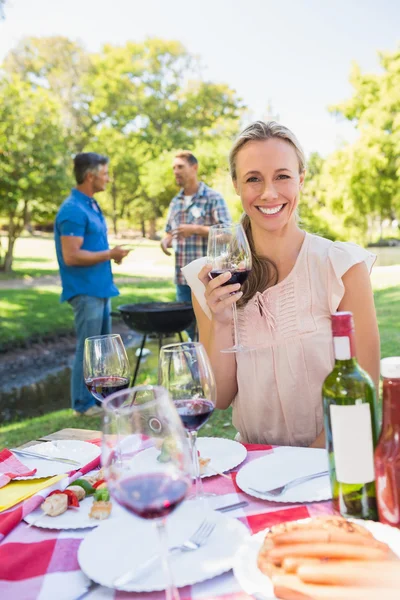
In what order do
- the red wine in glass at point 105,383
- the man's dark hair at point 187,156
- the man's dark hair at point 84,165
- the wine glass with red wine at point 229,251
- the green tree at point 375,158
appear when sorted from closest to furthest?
the red wine in glass at point 105,383 → the wine glass with red wine at point 229,251 → the man's dark hair at point 84,165 → the man's dark hair at point 187,156 → the green tree at point 375,158

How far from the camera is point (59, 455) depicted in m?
1.56

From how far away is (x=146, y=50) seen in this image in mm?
31438

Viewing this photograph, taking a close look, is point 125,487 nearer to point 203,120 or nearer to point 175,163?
point 175,163

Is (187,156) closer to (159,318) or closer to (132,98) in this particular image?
(159,318)

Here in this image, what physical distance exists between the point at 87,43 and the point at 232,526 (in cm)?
3483

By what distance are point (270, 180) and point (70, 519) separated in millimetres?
1268

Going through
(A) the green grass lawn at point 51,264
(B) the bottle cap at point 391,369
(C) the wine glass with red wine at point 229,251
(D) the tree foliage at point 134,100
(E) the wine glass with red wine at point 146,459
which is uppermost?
(D) the tree foliage at point 134,100

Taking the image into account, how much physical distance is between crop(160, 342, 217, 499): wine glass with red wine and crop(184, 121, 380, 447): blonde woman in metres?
0.74

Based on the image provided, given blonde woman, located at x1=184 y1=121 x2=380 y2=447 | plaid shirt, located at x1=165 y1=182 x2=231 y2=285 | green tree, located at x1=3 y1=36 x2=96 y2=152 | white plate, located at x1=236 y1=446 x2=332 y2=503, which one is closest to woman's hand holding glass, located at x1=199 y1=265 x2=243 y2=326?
blonde woman, located at x1=184 y1=121 x2=380 y2=447

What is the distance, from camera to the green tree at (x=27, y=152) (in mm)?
12828

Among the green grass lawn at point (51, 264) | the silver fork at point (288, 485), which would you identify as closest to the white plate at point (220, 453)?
the silver fork at point (288, 485)

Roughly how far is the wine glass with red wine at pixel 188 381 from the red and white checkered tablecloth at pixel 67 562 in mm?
142

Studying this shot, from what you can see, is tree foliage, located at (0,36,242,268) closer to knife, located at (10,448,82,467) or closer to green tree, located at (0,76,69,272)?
green tree, located at (0,76,69,272)

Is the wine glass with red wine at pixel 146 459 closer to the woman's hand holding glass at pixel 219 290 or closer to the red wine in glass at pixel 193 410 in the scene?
the red wine in glass at pixel 193 410
